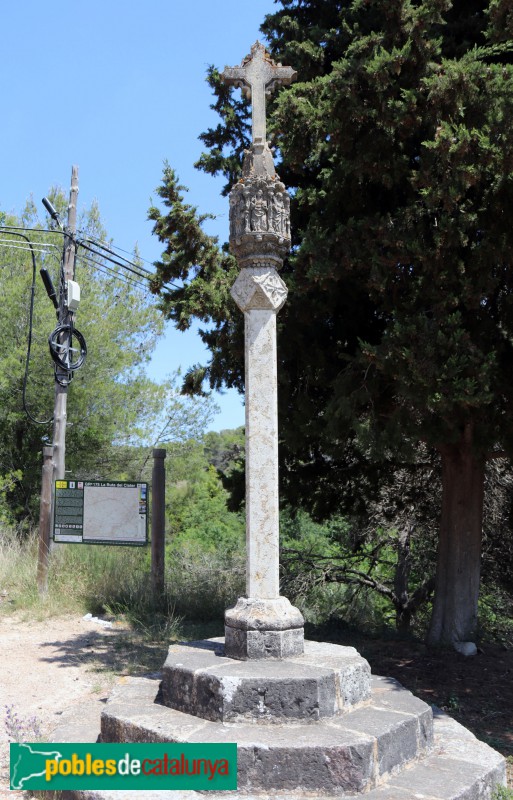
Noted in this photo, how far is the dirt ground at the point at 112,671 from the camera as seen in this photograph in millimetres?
5598

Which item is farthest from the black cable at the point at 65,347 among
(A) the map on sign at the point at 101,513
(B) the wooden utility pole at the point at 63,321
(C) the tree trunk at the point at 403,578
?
(C) the tree trunk at the point at 403,578

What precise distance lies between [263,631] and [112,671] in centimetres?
262

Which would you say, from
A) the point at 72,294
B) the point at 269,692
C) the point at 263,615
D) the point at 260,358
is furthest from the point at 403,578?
the point at 269,692

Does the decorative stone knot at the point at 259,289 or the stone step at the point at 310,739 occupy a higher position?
the decorative stone knot at the point at 259,289

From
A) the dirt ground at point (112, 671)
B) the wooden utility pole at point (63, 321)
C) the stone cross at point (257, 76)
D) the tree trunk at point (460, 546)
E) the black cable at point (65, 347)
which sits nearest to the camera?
the stone cross at point (257, 76)

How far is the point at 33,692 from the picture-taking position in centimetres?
593

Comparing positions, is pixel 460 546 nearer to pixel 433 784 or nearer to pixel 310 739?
pixel 433 784

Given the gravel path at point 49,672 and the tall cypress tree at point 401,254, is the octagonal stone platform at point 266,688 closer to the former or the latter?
the gravel path at point 49,672

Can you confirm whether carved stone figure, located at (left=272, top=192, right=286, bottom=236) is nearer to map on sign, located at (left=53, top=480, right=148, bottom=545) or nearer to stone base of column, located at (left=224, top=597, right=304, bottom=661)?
stone base of column, located at (left=224, top=597, right=304, bottom=661)

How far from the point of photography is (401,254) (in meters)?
6.16

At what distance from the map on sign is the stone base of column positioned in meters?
4.71

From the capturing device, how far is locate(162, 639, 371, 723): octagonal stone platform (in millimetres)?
3994

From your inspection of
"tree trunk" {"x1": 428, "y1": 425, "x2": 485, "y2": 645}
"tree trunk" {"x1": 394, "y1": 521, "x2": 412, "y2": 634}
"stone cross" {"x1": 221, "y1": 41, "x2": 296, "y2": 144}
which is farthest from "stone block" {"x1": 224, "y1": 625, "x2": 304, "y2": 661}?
"tree trunk" {"x1": 394, "y1": 521, "x2": 412, "y2": 634}

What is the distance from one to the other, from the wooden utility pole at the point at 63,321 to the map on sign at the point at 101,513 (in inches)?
90.9
